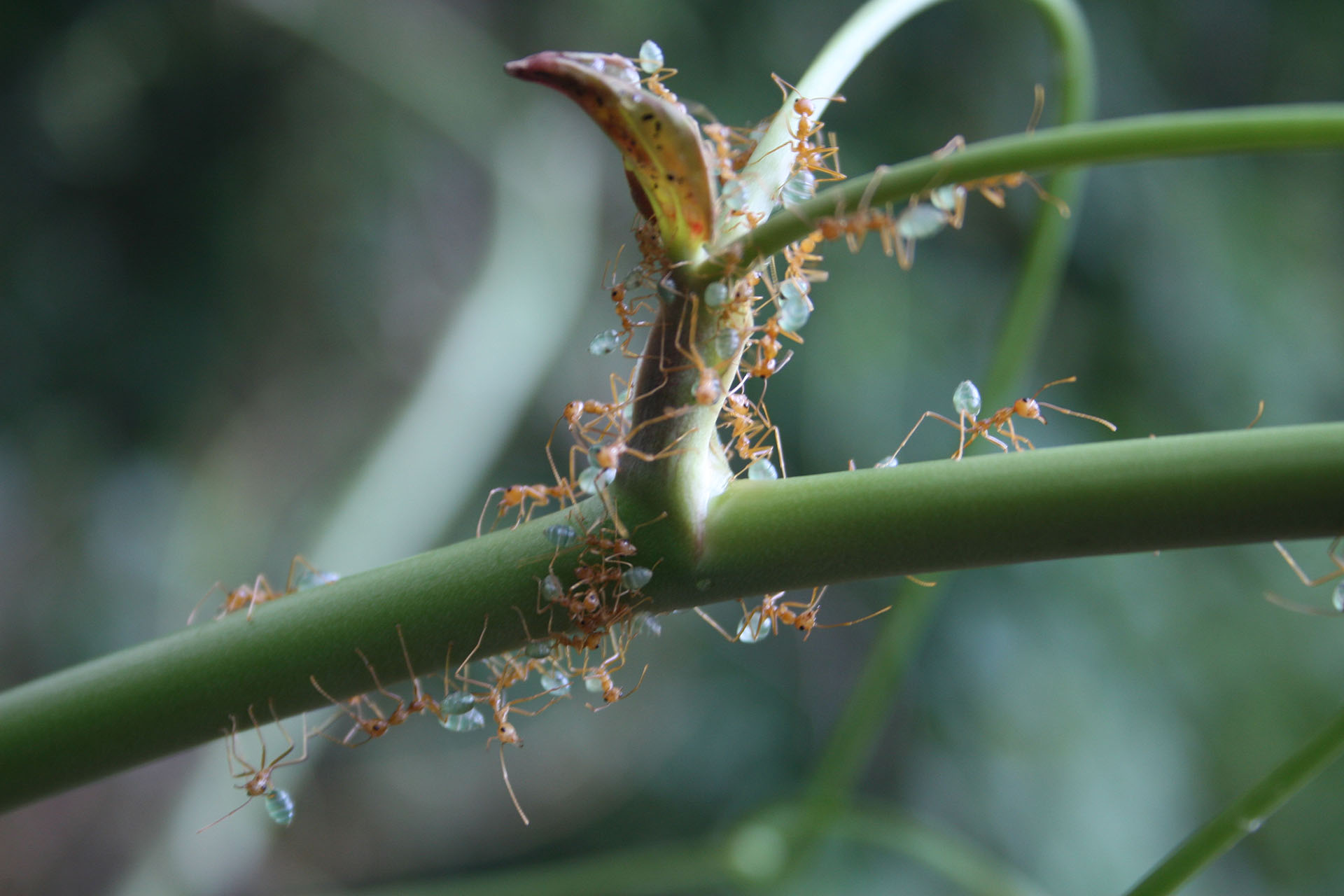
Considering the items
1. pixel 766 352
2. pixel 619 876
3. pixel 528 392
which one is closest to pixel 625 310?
pixel 766 352

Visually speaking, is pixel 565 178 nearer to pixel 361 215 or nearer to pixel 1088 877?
pixel 361 215

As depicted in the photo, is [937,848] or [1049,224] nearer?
[1049,224]

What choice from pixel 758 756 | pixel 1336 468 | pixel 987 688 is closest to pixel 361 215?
pixel 758 756

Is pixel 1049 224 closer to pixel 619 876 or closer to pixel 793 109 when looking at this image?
pixel 793 109

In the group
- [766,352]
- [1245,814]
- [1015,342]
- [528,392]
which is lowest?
[1245,814]

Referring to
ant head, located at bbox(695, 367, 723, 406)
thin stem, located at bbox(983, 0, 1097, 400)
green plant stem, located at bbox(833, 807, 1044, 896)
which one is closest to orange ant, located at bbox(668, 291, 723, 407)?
ant head, located at bbox(695, 367, 723, 406)

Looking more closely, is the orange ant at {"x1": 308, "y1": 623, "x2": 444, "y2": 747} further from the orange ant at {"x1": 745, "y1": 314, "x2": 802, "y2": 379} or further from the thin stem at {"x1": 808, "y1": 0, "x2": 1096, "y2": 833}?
the thin stem at {"x1": 808, "y1": 0, "x2": 1096, "y2": 833}
